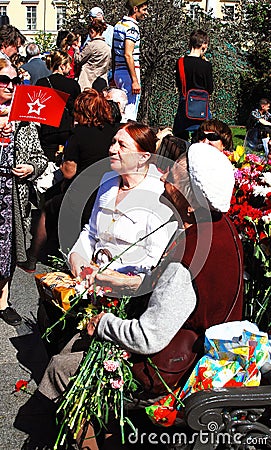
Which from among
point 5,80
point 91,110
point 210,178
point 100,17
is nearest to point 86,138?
Result: point 91,110

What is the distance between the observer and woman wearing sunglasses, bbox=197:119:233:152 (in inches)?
251

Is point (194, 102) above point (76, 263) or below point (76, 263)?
above

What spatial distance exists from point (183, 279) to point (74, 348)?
0.92 m

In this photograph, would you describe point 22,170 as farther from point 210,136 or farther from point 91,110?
point 210,136

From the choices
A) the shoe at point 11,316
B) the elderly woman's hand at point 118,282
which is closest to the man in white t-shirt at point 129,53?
the shoe at point 11,316

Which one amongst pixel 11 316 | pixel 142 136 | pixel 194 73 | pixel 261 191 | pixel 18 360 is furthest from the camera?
pixel 194 73

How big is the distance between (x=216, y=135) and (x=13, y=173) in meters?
1.89

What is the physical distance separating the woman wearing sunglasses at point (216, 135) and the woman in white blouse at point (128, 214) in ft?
5.94

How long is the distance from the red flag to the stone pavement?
1541mm

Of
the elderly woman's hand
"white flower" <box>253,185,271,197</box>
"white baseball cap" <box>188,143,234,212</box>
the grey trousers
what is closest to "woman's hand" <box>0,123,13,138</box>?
the elderly woman's hand

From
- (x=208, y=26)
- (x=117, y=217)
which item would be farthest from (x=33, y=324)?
(x=208, y=26)

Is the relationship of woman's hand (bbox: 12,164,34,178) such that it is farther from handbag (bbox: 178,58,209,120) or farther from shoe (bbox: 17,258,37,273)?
handbag (bbox: 178,58,209,120)

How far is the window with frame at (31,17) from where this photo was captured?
5406cm

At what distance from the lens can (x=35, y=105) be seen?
17.5 ft
